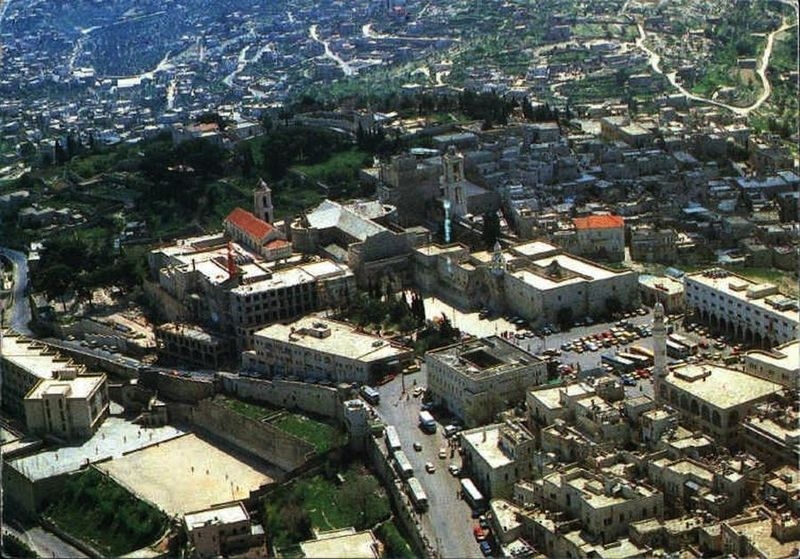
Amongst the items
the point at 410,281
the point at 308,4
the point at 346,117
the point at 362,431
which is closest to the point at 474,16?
the point at 308,4

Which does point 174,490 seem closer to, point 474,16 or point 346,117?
point 346,117

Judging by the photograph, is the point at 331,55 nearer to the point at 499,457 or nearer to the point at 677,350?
the point at 677,350

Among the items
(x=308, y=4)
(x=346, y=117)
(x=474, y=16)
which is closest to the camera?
(x=346, y=117)

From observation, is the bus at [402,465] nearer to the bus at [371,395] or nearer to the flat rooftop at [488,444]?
the flat rooftop at [488,444]

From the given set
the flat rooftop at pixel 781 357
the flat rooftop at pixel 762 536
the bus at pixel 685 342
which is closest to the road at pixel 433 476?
the flat rooftop at pixel 762 536

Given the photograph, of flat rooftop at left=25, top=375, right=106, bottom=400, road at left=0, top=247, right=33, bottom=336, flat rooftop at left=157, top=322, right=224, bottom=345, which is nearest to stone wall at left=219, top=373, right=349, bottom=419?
flat rooftop at left=157, top=322, right=224, bottom=345

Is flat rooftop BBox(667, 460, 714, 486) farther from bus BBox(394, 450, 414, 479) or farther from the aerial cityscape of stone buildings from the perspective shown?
bus BBox(394, 450, 414, 479)

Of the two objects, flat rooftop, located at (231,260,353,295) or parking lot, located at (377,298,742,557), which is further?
flat rooftop, located at (231,260,353,295)
